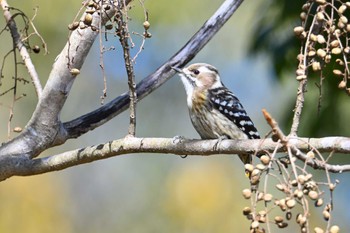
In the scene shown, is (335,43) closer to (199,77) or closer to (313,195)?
(313,195)

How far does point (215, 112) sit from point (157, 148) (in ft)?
5.90

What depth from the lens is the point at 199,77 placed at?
223 inches

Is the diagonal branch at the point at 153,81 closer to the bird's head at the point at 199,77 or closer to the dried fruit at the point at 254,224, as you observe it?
the bird's head at the point at 199,77

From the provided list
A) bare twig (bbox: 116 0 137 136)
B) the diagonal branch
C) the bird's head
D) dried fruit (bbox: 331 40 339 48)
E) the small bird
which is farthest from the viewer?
the bird's head

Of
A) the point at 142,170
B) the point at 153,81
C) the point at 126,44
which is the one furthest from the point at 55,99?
the point at 142,170

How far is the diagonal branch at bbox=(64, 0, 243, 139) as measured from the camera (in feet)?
13.7

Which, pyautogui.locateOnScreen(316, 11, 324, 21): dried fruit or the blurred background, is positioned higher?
the blurred background

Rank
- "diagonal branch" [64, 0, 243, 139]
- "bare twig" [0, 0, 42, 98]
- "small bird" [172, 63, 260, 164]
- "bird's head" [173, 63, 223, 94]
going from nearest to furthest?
"bare twig" [0, 0, 42, 98] < "diagonal branch" [64, 0, 243, 139] < "small bird" [172, 63, 260, 164] < "bird's head" [173, 63, 223, 94]

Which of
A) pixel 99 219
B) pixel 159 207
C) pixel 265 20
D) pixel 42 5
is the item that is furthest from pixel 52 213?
pixel 265 20

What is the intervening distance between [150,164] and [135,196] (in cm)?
61

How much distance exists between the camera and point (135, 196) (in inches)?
525

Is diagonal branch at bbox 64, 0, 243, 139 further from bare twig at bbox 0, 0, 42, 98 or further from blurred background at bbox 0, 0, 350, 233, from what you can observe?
blurred background at bbox 0, 0, 350, 233

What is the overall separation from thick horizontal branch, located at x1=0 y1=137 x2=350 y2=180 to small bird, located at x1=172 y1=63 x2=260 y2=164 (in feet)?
4.95

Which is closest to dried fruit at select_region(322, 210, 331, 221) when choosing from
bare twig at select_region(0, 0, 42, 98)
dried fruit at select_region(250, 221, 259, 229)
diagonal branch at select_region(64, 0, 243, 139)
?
dried fruit at select_region(250, 221, 259, 229)
